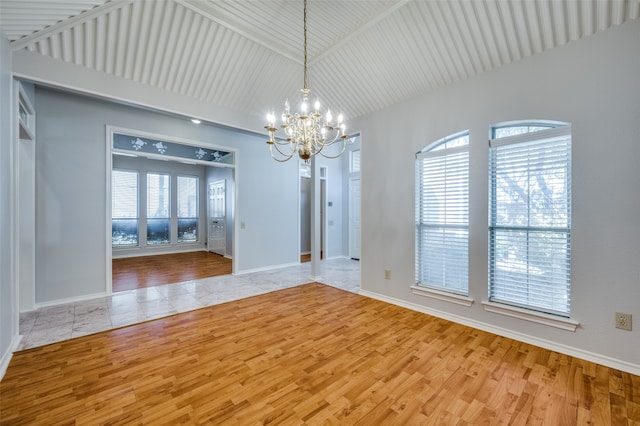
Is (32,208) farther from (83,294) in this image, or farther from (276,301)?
(276,301)

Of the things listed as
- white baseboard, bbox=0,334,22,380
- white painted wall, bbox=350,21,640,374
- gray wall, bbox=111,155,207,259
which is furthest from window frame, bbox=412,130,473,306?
gray wall, bbox=111,155,207,259

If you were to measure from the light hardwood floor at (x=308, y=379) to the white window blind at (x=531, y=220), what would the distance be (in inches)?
21.8

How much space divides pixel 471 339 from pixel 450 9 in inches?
132

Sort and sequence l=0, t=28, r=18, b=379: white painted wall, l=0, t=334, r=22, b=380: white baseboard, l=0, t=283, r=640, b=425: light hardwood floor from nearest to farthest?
l=0, t=283, r=640, b=425: light hardwood floor
l=0, t=334, r=22, b=380: white baseboard
l=0, t=28, r=18, b=379: white painted wall

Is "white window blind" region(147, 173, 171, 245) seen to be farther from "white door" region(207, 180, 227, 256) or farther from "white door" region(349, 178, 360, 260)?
"white door" region(349, 178, 360, 260)

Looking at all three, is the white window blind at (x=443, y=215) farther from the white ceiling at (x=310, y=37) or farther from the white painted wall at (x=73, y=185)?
the white painted wall at (x=73, y=185)

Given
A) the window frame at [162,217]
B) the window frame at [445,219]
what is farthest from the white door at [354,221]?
the window frame at [162,217]

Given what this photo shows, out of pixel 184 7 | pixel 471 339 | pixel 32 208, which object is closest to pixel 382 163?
pixel 471 339

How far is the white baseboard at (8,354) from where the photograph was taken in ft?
7.15

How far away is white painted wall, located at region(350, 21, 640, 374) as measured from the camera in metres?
2.24

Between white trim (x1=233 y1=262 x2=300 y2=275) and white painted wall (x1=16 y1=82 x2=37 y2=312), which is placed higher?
white painted wall (x1=16 y1=82 x2=37 y2=312)

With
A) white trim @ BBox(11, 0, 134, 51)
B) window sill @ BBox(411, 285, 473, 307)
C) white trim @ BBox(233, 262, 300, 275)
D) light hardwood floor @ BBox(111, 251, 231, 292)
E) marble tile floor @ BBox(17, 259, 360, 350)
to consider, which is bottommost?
marble tile floor @ BBox(17, 259, 360, 350)

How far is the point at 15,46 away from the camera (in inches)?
109

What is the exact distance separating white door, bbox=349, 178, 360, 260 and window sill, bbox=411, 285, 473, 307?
3.54 meters
